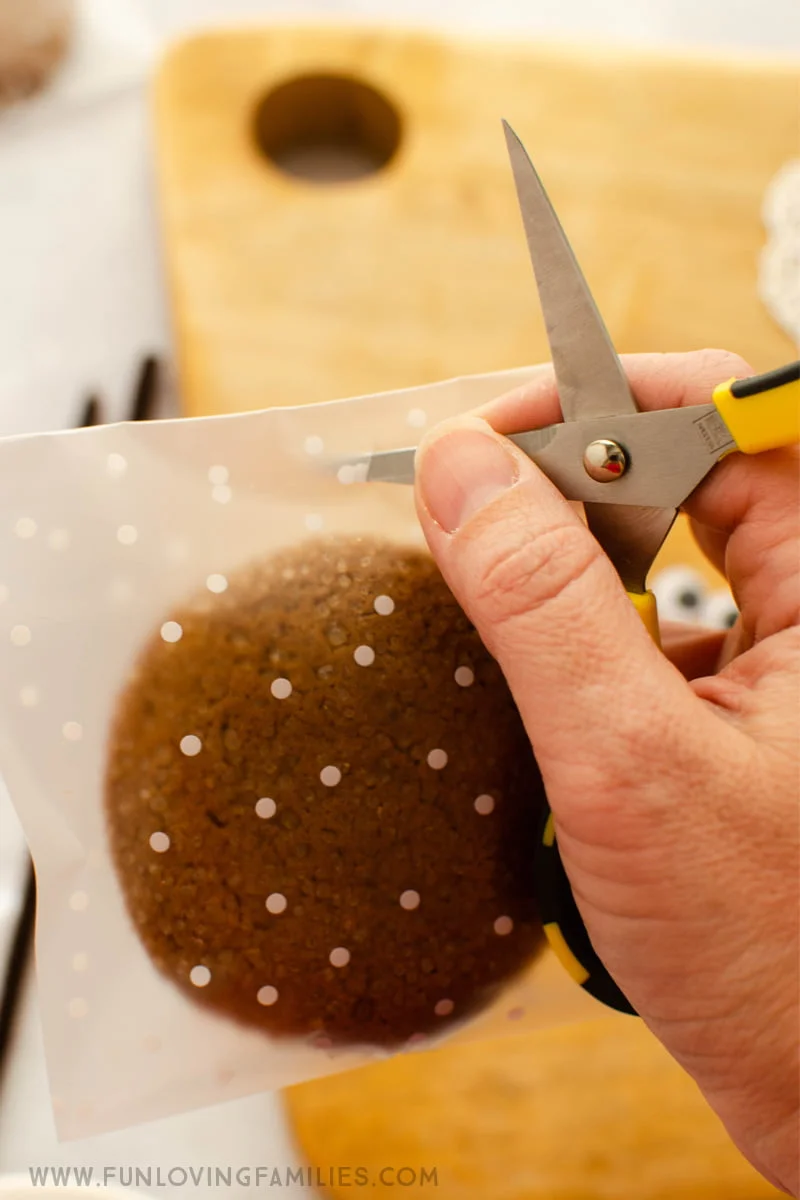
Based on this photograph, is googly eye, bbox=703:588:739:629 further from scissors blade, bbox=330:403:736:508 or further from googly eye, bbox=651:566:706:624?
scissors blade, bbox=330:403:736:508

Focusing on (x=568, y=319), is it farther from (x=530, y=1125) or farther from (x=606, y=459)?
(x=530, y=1125)

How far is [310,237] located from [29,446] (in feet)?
1.53

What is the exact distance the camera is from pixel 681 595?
77cm

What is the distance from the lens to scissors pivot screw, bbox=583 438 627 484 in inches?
17.8

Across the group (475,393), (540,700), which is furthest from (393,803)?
(475,393)

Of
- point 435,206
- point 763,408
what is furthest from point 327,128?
point 763,408

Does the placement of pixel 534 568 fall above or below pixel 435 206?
below

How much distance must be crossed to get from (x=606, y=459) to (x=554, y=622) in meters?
0.08

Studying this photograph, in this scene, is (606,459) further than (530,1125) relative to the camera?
No

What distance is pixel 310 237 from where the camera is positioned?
0.86 metres

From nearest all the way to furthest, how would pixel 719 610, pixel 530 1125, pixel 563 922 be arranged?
pixel 563 922
pixel 530 1125
pixel 719 610

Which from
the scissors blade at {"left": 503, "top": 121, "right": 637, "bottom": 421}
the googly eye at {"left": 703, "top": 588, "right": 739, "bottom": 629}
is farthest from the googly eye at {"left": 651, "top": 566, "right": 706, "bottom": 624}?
the scissors blade at {"left": 503, "top": 121, "right": 637, "bottom": 421}

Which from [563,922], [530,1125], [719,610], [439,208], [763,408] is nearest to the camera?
[763,408]

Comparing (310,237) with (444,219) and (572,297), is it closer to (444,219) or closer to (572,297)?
(444,219)
